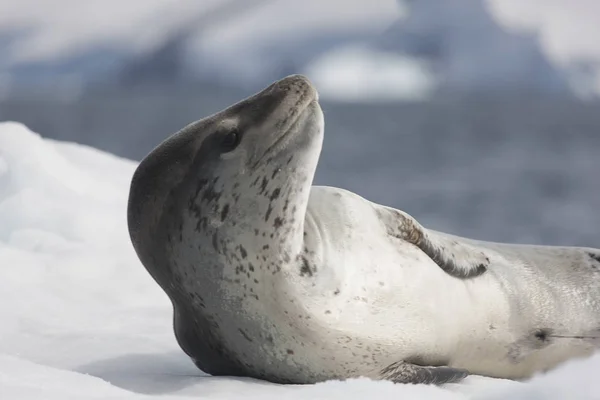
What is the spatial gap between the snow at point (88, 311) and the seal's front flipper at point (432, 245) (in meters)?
0.45

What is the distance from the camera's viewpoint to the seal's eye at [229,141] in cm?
346

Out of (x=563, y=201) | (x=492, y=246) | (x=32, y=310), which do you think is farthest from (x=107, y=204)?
(x=563, y=201)

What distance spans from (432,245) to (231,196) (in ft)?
3.11

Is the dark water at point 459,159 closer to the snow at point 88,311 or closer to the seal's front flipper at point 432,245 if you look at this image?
the snow at point 88,311

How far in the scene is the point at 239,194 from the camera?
3.43 meters

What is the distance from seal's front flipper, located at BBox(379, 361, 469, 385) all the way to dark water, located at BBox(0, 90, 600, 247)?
12279 mm

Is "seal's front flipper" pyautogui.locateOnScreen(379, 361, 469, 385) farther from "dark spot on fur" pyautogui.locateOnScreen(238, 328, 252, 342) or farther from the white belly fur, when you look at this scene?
"dark spot on fur" pyautogui.locateOnScreen(238, 328, 252, 342)

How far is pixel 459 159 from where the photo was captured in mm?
33000

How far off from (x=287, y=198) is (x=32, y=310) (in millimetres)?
1949

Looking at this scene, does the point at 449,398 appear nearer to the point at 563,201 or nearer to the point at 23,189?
the point at 23,189

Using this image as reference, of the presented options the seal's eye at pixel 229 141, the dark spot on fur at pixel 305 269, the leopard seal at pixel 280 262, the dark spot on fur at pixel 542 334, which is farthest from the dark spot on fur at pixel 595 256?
the seal's eye at pixel 229 141

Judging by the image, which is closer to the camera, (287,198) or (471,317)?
(287,198)

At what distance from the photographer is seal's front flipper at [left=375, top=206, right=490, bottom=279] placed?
155 inches

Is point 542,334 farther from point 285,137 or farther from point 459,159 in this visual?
point 459,159
